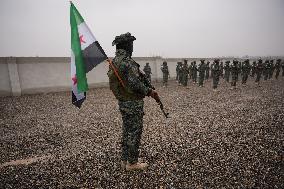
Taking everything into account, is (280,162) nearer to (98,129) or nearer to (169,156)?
(169,156)

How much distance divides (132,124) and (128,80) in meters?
0.76

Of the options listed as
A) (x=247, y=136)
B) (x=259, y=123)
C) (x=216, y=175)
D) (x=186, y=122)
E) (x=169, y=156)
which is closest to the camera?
(x=216, y=175)

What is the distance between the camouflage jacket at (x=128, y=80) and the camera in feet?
13.4

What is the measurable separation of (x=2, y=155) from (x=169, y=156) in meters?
3.77

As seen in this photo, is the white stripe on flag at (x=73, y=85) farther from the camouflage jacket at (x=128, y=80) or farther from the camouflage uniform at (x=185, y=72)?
the camouflage uniform at (x=185, y=72)

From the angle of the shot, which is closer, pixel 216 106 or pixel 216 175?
pixel 216 175

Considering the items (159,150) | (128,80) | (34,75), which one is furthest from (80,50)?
(34,75)

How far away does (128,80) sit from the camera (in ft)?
13.4

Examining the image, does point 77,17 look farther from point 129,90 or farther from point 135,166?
point 135,166

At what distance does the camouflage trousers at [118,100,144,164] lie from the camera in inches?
169

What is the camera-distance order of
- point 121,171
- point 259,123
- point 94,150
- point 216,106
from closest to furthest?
1. point 121,171
2. point 94,150
3. point 259,123
4. point 216,106

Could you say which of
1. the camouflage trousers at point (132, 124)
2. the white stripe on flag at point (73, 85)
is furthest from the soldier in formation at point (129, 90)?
the white stripe on flag at point (73, 85)

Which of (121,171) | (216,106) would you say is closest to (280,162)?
(121,171)

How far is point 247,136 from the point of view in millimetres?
6207
